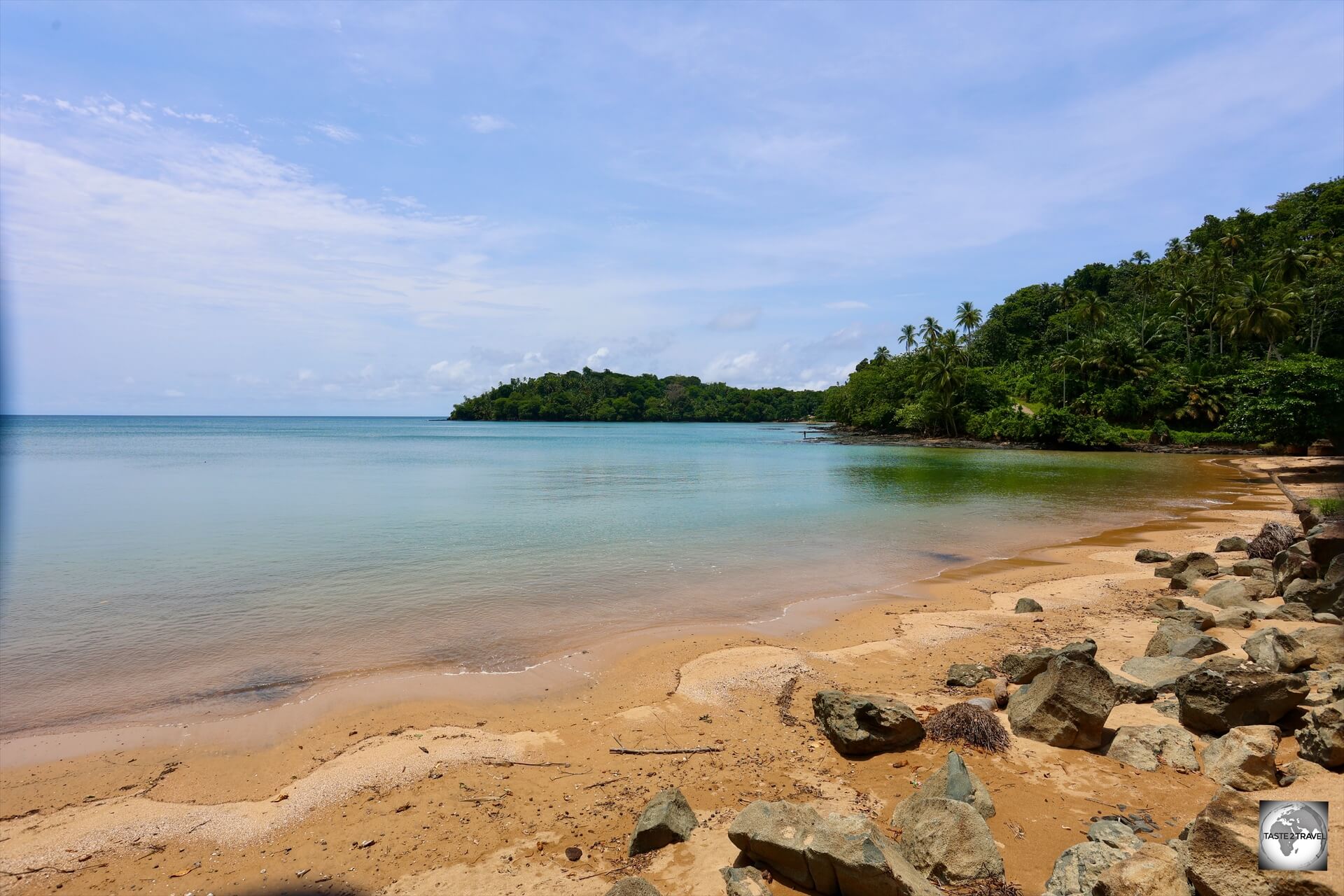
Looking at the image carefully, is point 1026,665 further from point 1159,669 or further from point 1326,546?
point 1326,546

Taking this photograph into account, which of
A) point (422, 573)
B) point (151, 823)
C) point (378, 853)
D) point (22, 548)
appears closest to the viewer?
point (378, 853)

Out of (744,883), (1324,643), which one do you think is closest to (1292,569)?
(1324,643)

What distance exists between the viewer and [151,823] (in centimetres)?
557

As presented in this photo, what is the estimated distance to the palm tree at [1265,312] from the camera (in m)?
56.5

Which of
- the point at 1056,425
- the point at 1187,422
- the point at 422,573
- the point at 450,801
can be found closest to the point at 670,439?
the point at 1056,425

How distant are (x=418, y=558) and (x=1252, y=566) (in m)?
17.3

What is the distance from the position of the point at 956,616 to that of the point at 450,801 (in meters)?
8.36

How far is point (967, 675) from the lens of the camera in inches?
299

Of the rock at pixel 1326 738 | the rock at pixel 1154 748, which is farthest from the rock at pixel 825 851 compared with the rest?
the rock at pixel 1326 738

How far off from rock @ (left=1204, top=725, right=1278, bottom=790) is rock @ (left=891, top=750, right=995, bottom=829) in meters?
1.75

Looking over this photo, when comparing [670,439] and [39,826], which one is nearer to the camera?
[39,826]

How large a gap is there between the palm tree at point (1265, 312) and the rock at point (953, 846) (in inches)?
2842

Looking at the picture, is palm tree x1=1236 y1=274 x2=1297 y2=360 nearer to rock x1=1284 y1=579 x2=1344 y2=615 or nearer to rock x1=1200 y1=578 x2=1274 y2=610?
rock x1=1200 y1=578 x2=1274 y2=610

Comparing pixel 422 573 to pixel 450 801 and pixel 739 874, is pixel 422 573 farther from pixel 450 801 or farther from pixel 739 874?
pixel 739 874
